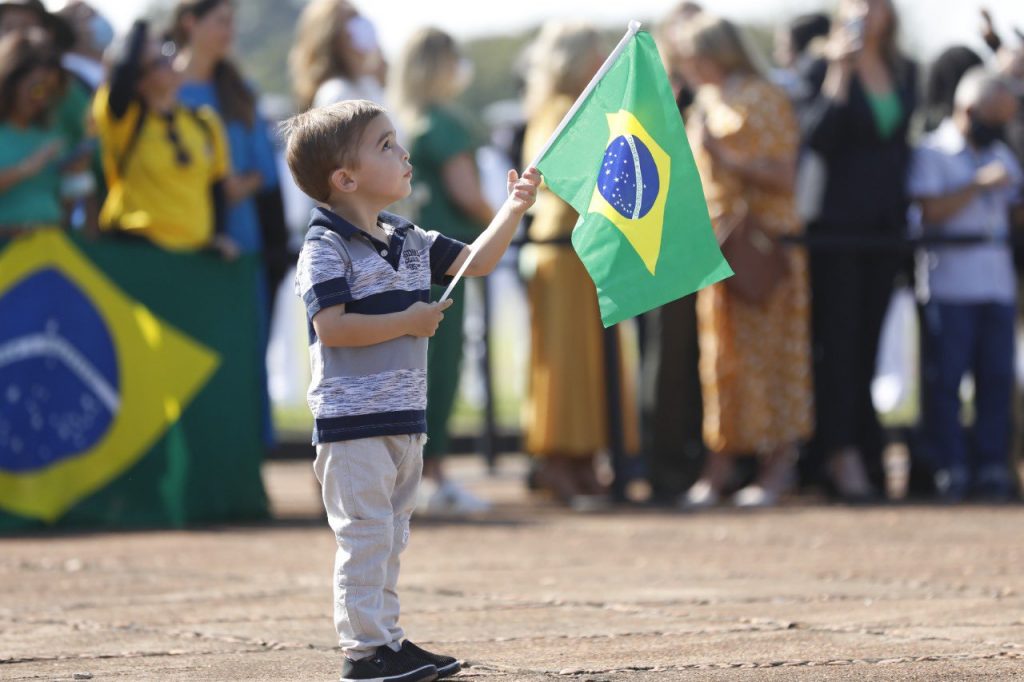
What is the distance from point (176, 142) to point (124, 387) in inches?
43.7

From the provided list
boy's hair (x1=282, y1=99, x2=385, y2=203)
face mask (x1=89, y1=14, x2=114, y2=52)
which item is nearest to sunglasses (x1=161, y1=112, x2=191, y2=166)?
face mask (x1=89, y1=14, x2=114, y2=52)

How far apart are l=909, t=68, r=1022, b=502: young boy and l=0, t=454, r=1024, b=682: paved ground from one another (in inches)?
32.2

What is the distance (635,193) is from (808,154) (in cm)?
516

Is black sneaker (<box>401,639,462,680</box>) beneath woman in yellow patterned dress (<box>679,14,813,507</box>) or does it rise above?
beneath

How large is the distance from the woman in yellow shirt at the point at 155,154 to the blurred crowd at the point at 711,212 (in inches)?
0.4

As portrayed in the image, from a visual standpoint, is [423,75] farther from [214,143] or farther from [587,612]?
[587,612]

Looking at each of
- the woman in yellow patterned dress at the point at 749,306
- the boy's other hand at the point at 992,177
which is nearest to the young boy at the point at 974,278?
the boy's other hand at the point at 992,177

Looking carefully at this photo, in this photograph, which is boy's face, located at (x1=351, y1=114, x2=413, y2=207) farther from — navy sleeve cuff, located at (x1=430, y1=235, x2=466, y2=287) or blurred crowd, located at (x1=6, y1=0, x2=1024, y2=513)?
blurred crowd, located at (x1=6, y1=0, x2=1024, y2=513)

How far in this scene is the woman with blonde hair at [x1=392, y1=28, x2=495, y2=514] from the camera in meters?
9.20

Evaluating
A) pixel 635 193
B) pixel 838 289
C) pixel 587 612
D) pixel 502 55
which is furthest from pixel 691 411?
pixel 502 55

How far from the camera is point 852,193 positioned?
9.64 metres

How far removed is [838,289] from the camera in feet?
31.6

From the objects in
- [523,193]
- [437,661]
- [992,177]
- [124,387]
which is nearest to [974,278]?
[992,177]

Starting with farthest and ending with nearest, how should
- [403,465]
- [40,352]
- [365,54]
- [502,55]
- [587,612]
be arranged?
[502,55] → [365,54] → [40,352] → [587,612] → [403,465]
